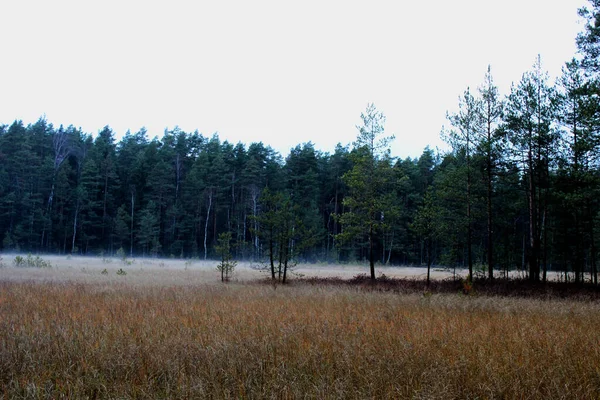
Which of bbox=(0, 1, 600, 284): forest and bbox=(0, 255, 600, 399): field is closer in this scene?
bbox=(0, 255, 600, 399): field

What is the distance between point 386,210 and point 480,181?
5.21 m

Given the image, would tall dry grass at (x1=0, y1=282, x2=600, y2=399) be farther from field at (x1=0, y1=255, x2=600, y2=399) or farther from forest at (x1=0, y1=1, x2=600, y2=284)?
forest at (x1=0, y1=1, x2=600, y2=284)

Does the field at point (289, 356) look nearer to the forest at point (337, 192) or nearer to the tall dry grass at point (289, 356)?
the tall dry grass at point (289, 356)

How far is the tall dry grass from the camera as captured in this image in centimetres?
378

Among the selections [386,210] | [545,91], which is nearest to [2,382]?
[386,210]

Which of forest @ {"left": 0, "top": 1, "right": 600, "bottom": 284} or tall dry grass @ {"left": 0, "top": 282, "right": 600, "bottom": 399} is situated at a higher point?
forest @ {"left": 0, "top": 1, "right": 600, "bottom": 284}

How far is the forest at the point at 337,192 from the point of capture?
19.0 meters

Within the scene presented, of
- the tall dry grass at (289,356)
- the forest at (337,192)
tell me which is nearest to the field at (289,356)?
the tall dry grass at (289,356)

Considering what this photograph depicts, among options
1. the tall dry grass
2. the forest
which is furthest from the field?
the forest

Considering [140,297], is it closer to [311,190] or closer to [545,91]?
[545,91]

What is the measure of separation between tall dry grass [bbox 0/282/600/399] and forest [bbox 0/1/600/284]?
12.0 metres

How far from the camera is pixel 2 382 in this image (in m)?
3.95

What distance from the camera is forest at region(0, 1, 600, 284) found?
19047mm

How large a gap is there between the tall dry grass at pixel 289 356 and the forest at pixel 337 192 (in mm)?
11967
